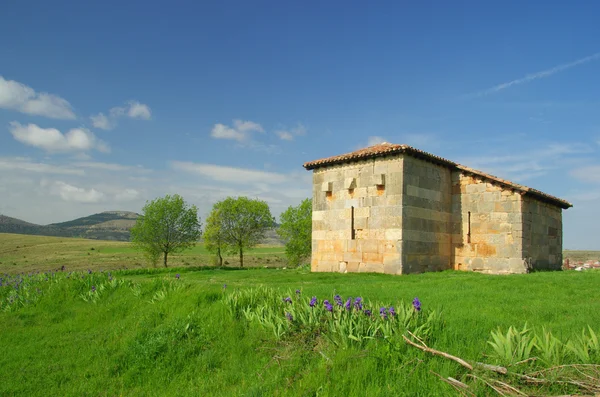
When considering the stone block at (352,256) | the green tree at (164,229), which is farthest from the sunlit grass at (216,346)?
the green tree at (164,229)

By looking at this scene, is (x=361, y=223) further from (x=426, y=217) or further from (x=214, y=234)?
(x=214, y=234)

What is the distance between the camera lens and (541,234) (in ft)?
67.1

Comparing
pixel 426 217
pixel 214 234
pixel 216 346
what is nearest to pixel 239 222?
pixel 214 234

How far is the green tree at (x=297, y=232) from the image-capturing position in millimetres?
44594

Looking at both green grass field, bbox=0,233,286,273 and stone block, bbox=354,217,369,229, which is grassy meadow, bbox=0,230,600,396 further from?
green grass field, bbox=0,233,286,273

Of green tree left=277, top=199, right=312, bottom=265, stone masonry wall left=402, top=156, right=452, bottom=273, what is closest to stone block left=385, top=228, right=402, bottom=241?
stone masonry wall left=402, top=156, right=452, bottom=273

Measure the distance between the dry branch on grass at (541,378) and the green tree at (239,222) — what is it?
131 feet

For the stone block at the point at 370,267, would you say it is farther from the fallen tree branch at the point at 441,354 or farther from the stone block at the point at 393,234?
the fallen tree branch at the point at 441,354

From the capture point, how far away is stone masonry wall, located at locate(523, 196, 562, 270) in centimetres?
1852

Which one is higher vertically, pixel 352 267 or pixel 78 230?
pixel 352 267

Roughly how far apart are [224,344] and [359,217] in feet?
41.8

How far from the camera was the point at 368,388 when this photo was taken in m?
4.64

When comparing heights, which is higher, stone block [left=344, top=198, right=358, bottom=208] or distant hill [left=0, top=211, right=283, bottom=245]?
stone block [left=344, top=198, right=358, bottom=208]

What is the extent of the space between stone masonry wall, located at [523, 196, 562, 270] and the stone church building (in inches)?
1.9
